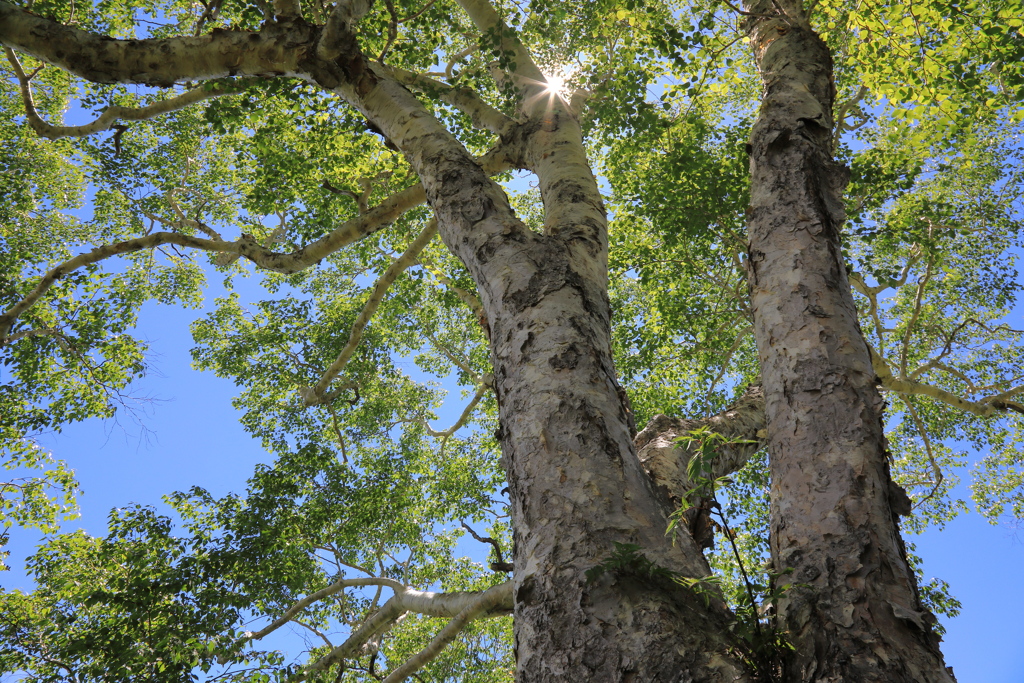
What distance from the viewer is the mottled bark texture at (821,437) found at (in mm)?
1369

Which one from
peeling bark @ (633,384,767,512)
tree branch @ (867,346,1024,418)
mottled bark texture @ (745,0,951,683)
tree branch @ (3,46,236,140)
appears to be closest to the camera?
mottled bark texture @ (745,0,951,683)

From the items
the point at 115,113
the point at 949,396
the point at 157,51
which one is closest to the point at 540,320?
the point at 157,51

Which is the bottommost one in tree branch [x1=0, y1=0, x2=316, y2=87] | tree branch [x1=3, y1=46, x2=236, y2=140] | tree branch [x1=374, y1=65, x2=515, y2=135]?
tree branch [x1=0, y1=0, x2=316, y2=87]

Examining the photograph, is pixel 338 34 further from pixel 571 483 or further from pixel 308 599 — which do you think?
pixel 308 599

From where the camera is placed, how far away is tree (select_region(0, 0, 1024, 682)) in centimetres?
158

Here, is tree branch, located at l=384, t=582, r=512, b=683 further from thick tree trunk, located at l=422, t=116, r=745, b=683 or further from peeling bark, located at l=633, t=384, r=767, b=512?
thick tree trunk, located at l=422, t=116, r=745, b=683

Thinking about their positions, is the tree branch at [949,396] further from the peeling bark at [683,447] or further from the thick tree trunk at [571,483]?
the thick tree trunk at [571,483]

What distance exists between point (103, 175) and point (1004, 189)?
14.4 metres

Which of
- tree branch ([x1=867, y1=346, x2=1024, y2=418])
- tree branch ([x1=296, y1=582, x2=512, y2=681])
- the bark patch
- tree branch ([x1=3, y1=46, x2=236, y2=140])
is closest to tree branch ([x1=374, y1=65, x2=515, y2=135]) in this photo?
tree branch ([x1=3, y1=46, x2=236, y2=140])

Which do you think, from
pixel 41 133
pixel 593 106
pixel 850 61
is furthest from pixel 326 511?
pixel 850 61

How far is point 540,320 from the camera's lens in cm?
210

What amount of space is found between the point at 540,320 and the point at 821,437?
92cm

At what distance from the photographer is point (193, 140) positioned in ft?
38.0

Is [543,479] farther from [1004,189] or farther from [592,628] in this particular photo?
[1004,189]
